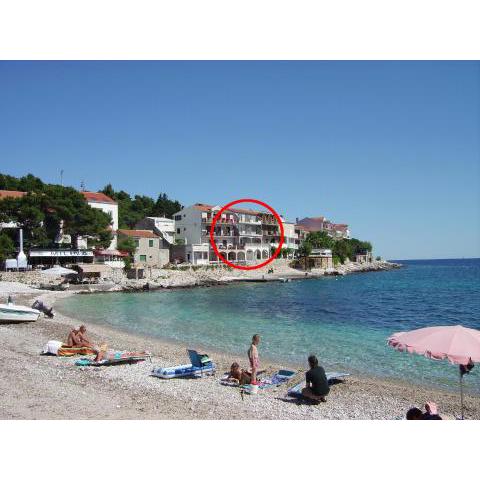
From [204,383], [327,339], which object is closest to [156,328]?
[327,339]

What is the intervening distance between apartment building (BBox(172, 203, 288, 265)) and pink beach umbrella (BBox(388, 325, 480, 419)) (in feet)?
213

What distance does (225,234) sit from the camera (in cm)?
7719

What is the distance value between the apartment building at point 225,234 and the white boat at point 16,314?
1969 inches

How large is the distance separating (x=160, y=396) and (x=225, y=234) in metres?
67.4

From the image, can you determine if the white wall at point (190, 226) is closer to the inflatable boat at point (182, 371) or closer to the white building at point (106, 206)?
the white building at point (106, 206)

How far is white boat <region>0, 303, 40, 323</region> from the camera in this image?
21562 millimetres

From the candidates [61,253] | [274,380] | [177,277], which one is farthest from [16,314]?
[177,277]

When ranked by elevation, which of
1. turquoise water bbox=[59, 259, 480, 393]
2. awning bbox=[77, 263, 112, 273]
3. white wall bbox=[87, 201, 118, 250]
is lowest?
turquoise water bbox=[59, 259, 480, 393]

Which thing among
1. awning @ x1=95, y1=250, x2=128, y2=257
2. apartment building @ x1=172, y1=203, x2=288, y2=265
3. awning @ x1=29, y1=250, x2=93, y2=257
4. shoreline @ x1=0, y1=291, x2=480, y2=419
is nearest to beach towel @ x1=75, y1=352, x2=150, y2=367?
shoreline @ x1=0, y1=291, x2=480, y2=419

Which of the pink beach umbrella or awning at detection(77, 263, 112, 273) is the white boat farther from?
awning at detection(77, 263, 112, 273)

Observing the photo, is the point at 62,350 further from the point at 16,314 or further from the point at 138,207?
the point at 138,207

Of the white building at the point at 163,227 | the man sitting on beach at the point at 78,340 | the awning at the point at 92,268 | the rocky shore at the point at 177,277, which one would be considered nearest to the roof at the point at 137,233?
the white building at the point at 163,227

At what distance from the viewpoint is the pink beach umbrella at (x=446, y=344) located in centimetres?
758
